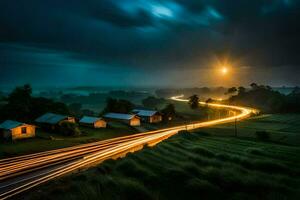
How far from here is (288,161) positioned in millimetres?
36438

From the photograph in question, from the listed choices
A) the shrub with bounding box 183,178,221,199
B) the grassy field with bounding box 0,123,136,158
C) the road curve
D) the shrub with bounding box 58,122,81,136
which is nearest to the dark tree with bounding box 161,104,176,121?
the grassy field with bounding box 0,123,136,158

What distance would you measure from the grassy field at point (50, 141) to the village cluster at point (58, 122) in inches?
92.5

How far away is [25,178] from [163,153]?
64.6ft

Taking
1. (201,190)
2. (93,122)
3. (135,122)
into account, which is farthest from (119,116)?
(201,190)

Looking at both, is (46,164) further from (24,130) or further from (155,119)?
(155,119)

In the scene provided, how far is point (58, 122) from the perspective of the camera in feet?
253

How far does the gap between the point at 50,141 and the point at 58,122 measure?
14112 mm

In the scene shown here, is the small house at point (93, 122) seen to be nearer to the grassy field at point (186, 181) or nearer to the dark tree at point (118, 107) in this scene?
the dark tree at point (118, 107)

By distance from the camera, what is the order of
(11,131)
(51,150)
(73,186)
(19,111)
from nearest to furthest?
1. (73,186)
2. (51,150)
3. (11,131)
4. (19,111)

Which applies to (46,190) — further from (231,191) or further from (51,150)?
(51,150)

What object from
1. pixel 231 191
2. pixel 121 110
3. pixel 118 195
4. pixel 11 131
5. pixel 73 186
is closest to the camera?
pixel 118 195

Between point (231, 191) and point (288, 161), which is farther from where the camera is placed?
point (288, 161)

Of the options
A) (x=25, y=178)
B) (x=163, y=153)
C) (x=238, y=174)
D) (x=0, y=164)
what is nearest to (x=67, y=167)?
(x=25, y=178)

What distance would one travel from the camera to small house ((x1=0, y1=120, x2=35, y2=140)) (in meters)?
64.0
